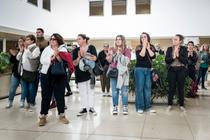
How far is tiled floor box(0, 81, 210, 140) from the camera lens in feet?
12.8

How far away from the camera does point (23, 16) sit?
13641mm

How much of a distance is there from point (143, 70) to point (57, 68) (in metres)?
1.72

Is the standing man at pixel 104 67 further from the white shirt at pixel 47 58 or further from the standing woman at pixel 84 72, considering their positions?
the white shirt at pixel 47 58

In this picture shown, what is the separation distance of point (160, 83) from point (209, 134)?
2.25 meters

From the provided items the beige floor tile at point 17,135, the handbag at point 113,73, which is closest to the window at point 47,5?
the handbag at point 113,73

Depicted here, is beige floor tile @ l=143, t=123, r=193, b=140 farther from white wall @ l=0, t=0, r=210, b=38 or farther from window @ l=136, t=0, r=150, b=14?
window @ l=136, t=0, r=150, b=14

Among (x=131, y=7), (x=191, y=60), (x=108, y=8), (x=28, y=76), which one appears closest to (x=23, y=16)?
(x=108, y=8)

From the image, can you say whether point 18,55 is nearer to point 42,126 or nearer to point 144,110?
point 42,126

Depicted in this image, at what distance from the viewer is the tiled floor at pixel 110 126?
389 centimetres

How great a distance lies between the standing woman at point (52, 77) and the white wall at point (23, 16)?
8.18m

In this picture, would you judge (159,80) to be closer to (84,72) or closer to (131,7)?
(84,72)

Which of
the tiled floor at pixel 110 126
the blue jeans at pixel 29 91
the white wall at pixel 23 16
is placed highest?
the white wall at pixel 23 16

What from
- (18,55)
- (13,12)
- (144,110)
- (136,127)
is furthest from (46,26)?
(136,127)

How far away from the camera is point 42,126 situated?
4.42 metres
